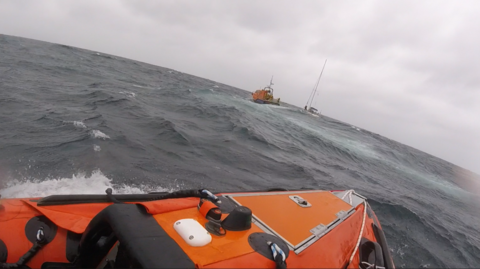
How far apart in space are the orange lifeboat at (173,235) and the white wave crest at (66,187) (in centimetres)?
→ 210

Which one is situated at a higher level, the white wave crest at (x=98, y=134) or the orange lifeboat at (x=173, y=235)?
the orange lifeboat at (x=173, y=235)

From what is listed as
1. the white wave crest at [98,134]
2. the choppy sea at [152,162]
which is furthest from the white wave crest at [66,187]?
the white wave crest at [98,134]

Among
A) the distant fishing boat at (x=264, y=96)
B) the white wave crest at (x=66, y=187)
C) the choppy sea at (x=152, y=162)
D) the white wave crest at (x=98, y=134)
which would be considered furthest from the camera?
the distant fishing boat at (x=264, y=96)

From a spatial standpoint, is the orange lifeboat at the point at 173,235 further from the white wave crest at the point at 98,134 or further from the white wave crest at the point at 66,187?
the white wave crest at the point at 98,134

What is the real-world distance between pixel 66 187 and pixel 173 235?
3802mm

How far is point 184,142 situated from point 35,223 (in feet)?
21.2

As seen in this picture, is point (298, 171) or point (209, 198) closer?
point (209, 198)

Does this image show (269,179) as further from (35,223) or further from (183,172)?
(35,223)

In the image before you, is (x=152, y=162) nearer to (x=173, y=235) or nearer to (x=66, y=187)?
(x=66, y=187)

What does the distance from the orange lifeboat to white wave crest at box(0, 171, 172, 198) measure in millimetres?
2105

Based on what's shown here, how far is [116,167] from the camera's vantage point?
5.66 meters

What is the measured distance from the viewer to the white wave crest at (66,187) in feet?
13.4

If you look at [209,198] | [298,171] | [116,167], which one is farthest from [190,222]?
[298,171]

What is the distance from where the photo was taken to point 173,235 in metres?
1.79
